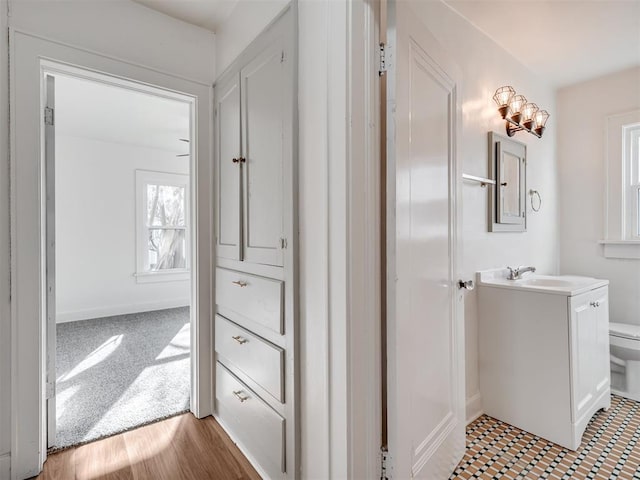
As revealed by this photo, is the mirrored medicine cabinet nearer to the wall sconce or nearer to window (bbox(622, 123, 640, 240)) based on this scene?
the wall sconce

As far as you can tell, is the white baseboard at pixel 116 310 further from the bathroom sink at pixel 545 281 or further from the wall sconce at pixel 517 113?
the wall sconce at pixel 517 113

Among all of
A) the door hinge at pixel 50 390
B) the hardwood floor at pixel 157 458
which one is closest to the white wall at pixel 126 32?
the door hinge at pixel 50 390

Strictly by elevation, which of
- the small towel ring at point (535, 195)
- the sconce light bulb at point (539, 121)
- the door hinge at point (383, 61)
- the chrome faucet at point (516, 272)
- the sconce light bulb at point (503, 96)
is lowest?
the chrome faucet at point (516, 272)

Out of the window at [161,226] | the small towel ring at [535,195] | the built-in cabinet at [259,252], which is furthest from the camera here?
the window at [161,226]

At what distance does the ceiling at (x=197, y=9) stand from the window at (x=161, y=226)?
340 centimetres

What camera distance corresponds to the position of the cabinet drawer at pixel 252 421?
1387mm

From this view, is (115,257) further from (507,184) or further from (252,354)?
(507,184)

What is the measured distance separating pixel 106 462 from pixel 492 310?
233 cm

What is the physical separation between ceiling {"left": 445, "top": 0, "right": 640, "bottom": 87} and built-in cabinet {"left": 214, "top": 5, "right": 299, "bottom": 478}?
1318 millimetres

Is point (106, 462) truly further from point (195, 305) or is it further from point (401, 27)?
point (401, 27)

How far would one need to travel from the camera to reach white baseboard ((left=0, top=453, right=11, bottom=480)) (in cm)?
146

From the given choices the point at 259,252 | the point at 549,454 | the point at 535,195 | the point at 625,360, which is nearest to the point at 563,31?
the point at 535,195

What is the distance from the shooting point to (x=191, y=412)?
2.09m

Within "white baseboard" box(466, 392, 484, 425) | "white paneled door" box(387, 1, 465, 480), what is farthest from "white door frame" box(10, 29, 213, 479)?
"white baseboard" box(466, 392, 484, 425)
